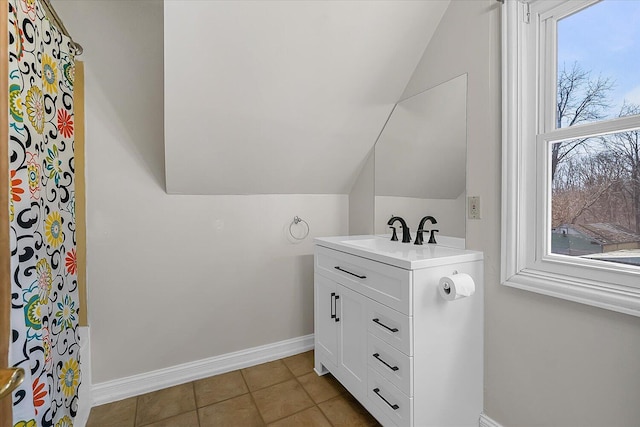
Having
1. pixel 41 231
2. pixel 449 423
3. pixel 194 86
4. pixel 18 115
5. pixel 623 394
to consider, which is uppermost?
pixel 194 86

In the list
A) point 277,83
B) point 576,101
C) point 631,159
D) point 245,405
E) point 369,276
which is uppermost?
point 277,83

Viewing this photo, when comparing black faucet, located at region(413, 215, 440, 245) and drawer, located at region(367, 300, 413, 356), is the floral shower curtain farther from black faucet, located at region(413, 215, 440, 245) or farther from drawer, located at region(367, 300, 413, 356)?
black faucet, located at region(413, 215, 440, 245)

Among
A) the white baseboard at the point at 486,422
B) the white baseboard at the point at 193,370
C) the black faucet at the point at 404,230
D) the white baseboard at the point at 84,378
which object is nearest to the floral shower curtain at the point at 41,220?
the white baseboard at the point at 84,378

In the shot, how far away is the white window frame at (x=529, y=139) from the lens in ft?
4.45

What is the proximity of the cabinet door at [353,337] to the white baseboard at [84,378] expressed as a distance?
1.45 metres

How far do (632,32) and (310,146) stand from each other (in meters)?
1.60

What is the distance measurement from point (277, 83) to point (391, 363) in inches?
61.8

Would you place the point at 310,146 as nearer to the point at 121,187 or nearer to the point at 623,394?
the point at 121,187

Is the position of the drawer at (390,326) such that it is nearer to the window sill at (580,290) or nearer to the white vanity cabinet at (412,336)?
the white vanity cabinet at (412,336)

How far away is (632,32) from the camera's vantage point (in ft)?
3.79

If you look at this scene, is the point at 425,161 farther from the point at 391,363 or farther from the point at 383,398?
the point at 383,398

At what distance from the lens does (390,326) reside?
4.89 ft

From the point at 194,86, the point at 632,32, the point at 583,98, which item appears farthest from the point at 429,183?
the point at 194,86

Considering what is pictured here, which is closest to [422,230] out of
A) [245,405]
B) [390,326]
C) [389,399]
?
[390,326]
